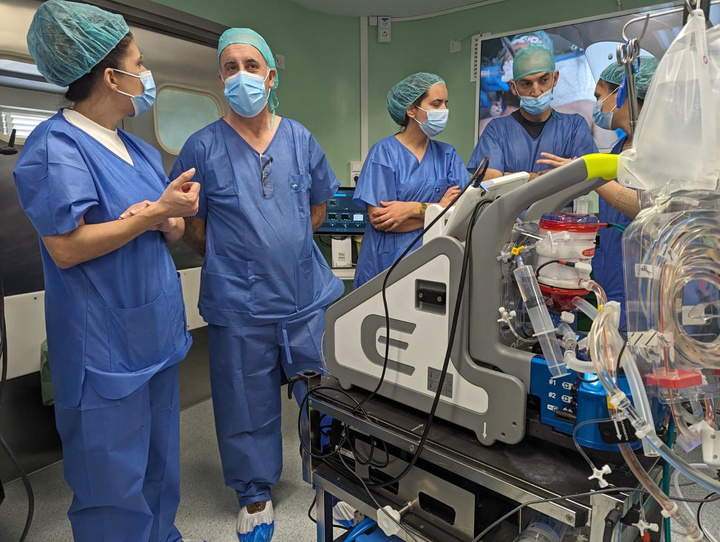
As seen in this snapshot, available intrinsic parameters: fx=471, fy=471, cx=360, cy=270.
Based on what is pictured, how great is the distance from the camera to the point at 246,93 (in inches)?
65.1

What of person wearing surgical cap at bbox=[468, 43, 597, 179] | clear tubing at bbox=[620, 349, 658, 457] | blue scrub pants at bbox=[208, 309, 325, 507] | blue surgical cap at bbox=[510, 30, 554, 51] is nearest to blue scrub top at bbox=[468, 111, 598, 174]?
person wearing surgical cap at bbox=[468, 43, 597, 179]

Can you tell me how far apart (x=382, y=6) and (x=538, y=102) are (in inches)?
57.3

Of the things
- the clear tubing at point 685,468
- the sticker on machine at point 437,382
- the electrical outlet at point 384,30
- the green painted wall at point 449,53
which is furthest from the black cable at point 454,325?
the electrical outlet at point 384,30

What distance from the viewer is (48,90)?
2.02 metres

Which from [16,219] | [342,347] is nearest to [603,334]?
[342,347]

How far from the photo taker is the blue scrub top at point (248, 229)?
1656 mm

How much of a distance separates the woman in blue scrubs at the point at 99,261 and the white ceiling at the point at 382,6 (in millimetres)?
1978

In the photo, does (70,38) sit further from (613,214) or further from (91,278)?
(613,214)

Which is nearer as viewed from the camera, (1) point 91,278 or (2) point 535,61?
(1) point 91,278

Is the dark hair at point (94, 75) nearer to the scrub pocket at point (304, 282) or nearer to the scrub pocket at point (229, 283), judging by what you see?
the scrub pocket at point (229, 283)

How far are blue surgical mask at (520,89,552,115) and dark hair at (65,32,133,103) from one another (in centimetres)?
168

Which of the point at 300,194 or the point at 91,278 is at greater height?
the point at 300,194

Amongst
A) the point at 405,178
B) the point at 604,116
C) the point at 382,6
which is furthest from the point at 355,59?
the point at 604,116

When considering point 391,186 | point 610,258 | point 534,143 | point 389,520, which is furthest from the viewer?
point 534,143
